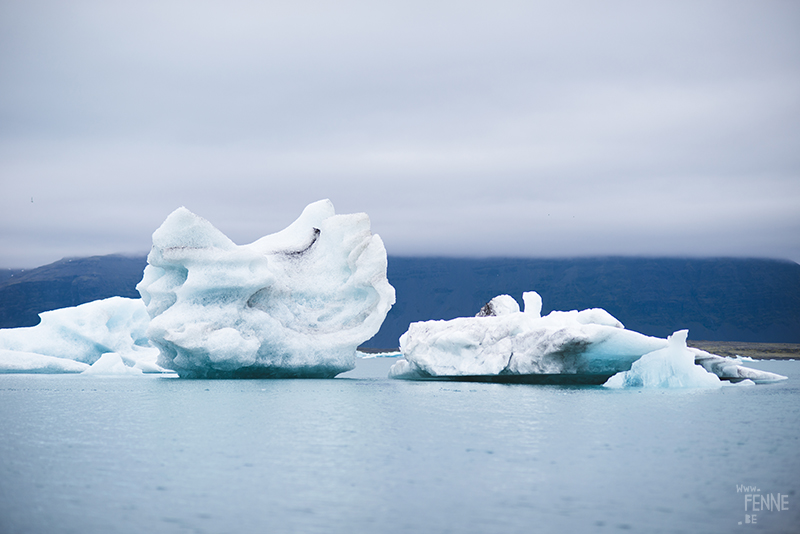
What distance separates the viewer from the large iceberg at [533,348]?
61.6 ft

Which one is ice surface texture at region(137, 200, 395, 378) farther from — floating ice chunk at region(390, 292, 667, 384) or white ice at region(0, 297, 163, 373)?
white ice at region(0, 297, 163, 373)

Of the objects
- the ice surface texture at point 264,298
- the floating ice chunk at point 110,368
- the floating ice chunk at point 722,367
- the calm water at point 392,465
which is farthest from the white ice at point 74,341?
the floating ice chunk at point 722,367

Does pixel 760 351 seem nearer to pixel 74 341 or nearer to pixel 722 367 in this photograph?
pixel 722 367

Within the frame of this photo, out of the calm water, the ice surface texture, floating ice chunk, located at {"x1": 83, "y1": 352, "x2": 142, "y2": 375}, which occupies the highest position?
the ice surface texture

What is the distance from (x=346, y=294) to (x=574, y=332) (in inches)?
284

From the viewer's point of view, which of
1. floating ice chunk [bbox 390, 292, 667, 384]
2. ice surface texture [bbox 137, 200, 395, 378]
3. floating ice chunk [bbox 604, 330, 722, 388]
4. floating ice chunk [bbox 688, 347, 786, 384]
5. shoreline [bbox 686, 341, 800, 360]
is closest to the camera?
floating ice chunk [bbox 390, 292, 667, 384]

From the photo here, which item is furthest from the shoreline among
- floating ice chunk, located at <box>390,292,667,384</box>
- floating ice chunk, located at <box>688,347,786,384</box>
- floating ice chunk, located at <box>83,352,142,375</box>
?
floating ice chunk, located at <box>83,352,142,375</box>

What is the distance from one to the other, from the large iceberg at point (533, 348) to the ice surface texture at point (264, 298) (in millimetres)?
2048

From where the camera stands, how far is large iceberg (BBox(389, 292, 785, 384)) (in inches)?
739

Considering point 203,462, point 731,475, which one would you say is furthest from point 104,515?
→ point 731,475

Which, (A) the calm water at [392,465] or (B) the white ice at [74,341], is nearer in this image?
(A) the calm water at [392,465]

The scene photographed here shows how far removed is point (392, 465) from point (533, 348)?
1106 centimetres

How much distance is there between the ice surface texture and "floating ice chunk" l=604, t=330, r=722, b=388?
7057 millimetres

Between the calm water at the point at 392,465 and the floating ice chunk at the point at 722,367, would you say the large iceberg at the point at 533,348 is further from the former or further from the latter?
the calm water at the point at 392,465
